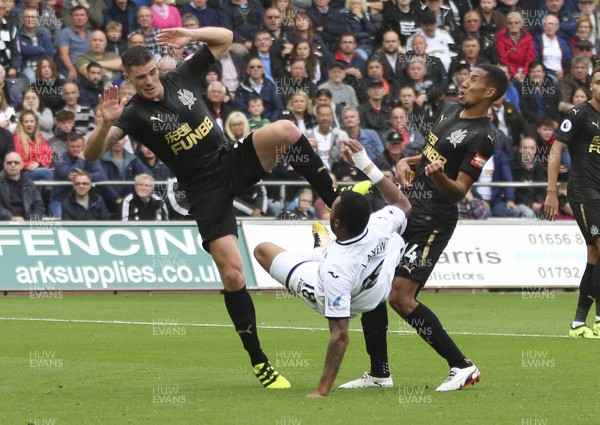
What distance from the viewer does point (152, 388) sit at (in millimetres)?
9820

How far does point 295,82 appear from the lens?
2267 cm

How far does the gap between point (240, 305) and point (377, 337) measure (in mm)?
1117

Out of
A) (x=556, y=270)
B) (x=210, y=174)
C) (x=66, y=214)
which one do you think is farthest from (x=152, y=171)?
(x=210, y=174)

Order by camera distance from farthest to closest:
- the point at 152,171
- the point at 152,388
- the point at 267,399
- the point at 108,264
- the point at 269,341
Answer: the point at 152,171 < the point at 108,264 < the point at 269,341 < the point at 152,388 < the point at 267,399

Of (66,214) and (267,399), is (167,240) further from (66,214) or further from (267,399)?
(267,399)

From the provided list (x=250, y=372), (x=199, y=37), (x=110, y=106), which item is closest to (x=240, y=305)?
(x=250, y=372)

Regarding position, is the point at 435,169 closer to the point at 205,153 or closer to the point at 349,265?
the point at 349,265

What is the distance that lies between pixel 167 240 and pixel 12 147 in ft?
9.45

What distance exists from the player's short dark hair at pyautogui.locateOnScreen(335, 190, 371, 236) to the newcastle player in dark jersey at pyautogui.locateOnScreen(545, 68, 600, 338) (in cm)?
499

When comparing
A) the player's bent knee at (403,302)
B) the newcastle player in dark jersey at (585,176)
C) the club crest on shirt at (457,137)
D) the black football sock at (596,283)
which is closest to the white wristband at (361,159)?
the club crest on shirt at (457,137)

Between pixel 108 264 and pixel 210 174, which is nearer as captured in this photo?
pixel 210 174

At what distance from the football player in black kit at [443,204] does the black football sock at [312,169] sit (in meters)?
0.67

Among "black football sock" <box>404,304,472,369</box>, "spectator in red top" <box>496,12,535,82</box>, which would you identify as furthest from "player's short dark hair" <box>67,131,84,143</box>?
"black football sock" <box>404,304,472,369</box>

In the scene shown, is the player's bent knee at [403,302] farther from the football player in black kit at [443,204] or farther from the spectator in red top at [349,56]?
the spectator in red top at [349,56]
